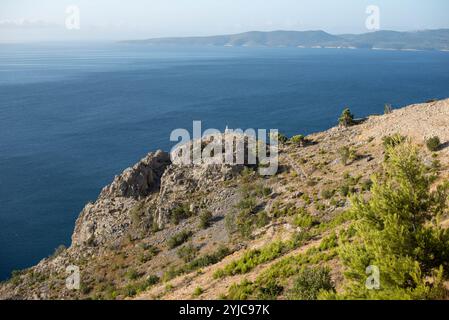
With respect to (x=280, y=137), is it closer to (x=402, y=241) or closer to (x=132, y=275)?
(x=132, y=275)

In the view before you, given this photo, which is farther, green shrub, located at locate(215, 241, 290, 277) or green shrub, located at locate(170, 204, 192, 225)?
green shrub, located at locate(170, 204, 192, 225)

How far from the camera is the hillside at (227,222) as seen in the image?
84.9 feet

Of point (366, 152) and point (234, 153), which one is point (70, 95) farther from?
point (366, 152)

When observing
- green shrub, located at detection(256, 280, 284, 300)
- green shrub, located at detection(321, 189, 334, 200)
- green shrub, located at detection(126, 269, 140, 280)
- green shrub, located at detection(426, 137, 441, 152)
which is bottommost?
green shrub, located at detection(126, 269, 140, 280)

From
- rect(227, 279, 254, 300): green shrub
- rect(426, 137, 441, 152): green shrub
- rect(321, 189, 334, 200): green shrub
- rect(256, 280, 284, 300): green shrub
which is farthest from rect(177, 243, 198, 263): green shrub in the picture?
rect(426, 137, 441, 152): green shrub

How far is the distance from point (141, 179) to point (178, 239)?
13.0m

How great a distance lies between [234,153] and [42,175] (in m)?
58.1

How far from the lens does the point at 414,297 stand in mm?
13219

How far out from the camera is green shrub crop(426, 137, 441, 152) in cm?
3428

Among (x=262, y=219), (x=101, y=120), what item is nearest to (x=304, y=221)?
(x=262, y=219)

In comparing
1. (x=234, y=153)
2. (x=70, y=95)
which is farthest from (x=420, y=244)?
(x=70, y=95)

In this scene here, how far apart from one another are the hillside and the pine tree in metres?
5.17

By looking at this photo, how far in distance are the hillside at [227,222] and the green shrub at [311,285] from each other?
1385mm

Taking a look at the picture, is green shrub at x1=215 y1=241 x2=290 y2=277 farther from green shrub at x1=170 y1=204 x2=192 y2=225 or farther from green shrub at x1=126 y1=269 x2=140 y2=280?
green shrub at x1=170 y1=204 x2=192 y2=225
